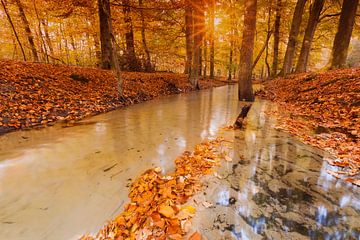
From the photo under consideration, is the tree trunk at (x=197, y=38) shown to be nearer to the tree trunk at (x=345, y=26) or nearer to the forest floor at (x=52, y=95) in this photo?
the forest floor at (x=52, y=95)

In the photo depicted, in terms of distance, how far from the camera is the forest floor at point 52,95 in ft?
16.6

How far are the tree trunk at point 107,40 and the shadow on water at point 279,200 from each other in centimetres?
557

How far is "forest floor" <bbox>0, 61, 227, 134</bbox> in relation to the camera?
16.6 feet

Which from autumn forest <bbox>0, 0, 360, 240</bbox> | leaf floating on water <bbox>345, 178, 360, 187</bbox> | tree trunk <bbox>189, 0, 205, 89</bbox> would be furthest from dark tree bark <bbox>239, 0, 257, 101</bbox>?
leaf floating on water <bbox>345, 178, 360, 187</bbox>

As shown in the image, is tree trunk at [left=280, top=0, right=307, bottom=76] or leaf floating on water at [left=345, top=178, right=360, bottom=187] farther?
tree trunk at [left=280, top=0, right=307, bottom=76]

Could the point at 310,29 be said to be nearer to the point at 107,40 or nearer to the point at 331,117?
the point at 331,117

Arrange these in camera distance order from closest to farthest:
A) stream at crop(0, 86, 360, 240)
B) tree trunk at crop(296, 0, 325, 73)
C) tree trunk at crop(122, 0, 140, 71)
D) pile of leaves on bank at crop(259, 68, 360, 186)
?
stream at crop(0, 86, 360, 240)
pile of leaves on bank at crop(259, 68, 360, 186)
tree trunk at crop(296, 0, 325, 73)
tree trunk at crop(122, 0, 140, 71)

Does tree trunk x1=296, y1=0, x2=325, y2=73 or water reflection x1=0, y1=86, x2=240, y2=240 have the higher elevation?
tree trunk x1=296, y1=0, x2=325, y2=73

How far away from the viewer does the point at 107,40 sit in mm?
8648

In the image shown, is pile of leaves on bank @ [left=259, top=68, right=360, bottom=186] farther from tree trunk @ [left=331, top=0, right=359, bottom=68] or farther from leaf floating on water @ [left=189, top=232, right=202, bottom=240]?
tree trunk @ [left=331, top=0, right=359, bottom=68]

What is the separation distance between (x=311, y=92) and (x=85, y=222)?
27.0 feet

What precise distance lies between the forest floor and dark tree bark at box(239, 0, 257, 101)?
4415 mm

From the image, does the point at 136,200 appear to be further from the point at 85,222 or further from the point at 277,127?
the point at 277,127

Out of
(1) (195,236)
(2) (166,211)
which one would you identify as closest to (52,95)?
(2) (166,211)
